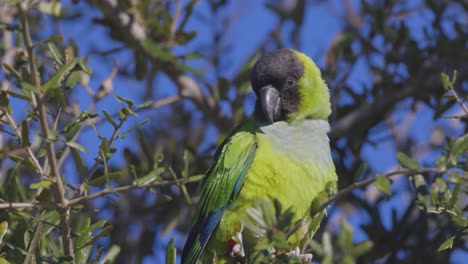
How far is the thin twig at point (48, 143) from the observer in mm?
1826

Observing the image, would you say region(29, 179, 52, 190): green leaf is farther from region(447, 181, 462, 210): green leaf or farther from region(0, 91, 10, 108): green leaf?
region(447, 181, 462, 210): green leaf

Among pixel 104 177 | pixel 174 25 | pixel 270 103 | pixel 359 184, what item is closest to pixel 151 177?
pixel 104 177

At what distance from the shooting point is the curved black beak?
3254mm

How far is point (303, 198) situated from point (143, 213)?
124cm

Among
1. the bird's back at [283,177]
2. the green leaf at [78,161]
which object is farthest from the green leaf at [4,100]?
the bird's back at [283,177]

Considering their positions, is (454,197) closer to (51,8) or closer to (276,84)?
(276,84)

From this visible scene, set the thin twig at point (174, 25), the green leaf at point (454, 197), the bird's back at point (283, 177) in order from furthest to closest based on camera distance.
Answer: the thin twig at point (174, 25), the bird's back at point (283, 177), the green leaf at point (454, 197)

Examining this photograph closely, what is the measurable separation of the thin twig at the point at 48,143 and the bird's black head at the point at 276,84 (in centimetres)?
123

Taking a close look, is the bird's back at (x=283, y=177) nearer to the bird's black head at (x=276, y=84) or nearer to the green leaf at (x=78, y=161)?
the bird's black head at (x=276, y=84)

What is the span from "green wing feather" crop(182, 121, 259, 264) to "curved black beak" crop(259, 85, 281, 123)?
14 centimetres

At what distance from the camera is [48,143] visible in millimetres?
2020

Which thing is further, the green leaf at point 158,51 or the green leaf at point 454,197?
the green leaf at point 158,51

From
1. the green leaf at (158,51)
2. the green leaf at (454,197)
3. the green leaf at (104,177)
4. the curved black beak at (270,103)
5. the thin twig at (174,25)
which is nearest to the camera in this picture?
the green leaf at (454,197)

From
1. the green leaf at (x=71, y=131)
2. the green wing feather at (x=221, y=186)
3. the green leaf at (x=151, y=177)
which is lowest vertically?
the green wing feather at (x=221, y=186)
